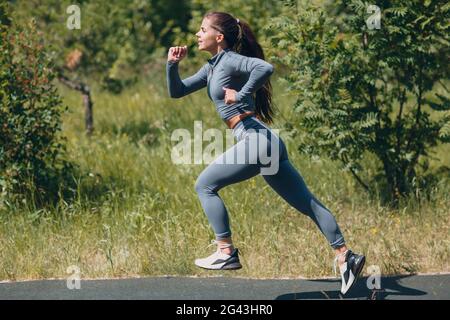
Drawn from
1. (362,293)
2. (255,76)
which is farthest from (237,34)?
(362,293)

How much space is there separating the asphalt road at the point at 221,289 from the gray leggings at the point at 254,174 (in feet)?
1.18

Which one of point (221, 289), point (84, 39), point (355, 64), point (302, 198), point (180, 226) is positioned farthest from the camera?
point (84, 39)

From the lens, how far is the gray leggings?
225 inches

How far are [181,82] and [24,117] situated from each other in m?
2.18

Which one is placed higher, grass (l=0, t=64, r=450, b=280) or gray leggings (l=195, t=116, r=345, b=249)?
gray leggings (l=195, t=116, r=345, b=249)

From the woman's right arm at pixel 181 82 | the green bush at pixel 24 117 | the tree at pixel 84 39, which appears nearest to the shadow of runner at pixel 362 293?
the woman's right arm at pixel 181 82

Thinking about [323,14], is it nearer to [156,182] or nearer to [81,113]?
[156,182]

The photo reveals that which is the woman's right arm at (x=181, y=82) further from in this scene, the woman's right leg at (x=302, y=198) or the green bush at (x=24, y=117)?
the green bush at (x=24, y=117)

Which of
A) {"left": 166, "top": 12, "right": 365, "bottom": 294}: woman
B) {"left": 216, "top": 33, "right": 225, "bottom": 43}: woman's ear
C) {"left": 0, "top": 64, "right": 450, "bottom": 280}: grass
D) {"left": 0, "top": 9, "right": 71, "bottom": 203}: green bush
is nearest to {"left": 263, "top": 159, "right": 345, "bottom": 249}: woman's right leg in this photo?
{"left": 166, "top": 12, "right": 365, "bottom": 294}: woman

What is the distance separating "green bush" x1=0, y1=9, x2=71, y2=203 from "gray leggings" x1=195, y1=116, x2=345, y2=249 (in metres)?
2.40

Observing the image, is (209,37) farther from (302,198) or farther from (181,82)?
(302,198)

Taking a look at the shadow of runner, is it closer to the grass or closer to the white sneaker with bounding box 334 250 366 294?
the white sneaker with bounding box 334 250 366 294

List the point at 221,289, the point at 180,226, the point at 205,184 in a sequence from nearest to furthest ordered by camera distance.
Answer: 1. the point at 205,184
2. the point at 221,289
3. the point at 180,226

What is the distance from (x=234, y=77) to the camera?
19.2 ft
